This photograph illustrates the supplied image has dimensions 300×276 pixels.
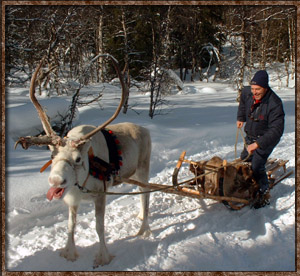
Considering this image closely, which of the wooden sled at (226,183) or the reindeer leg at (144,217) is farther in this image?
the wooden sled at (226,183)

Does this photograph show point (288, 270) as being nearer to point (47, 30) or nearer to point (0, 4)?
point (0, 4)

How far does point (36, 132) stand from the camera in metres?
6.55

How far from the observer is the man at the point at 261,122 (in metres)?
3.77

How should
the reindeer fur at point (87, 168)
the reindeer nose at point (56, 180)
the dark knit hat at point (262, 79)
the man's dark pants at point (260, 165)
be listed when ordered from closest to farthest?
the reindeer nose at point (56, 180), the reindeer fur at point (87, 168), the dark knit hat at point (262, 79), the man's dark pants at point (260, 165)

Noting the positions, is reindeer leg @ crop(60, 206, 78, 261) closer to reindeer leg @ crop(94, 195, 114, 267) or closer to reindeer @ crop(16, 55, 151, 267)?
reindeer @ crop(16, 55, 151, 267)

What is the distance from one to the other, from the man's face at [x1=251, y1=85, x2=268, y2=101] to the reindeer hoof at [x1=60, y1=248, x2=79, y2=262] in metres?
3.11

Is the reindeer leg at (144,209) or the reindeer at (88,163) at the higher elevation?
the reindeer at (88,163)

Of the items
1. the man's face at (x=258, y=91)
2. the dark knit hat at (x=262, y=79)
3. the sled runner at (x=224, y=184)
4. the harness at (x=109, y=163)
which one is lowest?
the sled runner at (x=224, y=184)

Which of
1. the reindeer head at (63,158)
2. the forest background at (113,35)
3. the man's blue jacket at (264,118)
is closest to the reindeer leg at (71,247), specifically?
the reindeer head at (63,158)

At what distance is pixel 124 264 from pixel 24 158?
3274 millimetres

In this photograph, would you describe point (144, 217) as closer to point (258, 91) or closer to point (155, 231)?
point (155, 231)

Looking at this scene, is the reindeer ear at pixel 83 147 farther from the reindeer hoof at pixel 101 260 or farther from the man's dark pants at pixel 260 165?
the man's dark pants at pixel 260 165

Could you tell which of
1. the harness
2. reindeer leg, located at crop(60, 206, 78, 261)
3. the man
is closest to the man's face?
the man

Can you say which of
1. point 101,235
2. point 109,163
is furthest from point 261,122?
point 101,235
